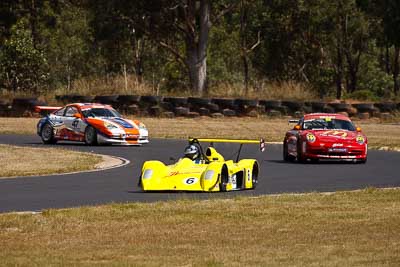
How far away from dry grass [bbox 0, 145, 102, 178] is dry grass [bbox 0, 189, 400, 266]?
24.1 feet

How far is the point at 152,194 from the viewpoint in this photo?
1953 cm

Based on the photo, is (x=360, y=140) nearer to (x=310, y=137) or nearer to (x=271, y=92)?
(x=310, y=137)

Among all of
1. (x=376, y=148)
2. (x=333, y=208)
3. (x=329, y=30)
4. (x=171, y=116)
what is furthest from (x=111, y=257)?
(x=329, y=30)

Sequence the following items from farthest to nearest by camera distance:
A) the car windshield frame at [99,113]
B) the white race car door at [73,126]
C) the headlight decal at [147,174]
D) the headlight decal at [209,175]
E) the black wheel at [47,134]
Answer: the black wheel at [47,134], the car windshield frame at [99,113], the white race car door at [73,126], the headlight decal at [147,174], the headlight decal at [209,175]

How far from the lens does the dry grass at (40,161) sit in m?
24.5

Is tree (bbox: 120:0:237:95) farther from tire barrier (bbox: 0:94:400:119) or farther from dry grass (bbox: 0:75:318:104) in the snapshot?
tire barrier (bbox: 0:94:400:119)

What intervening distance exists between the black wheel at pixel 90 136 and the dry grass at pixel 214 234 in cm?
1653

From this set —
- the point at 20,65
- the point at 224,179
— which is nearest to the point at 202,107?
the point at 20,65

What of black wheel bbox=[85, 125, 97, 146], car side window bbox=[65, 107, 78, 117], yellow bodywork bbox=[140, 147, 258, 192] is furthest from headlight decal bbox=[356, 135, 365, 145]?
car side window bbox=[65, 107, 78, 117]

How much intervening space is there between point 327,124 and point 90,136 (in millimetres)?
8400

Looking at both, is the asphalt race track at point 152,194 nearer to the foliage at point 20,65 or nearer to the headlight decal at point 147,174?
the headlight decal at point 147,174

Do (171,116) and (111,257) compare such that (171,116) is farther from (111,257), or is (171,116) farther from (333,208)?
(111,257)

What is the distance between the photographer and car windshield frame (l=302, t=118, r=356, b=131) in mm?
28984

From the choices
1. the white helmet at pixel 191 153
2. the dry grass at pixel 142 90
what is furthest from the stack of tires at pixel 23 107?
the white helmet at pixel 191 153
